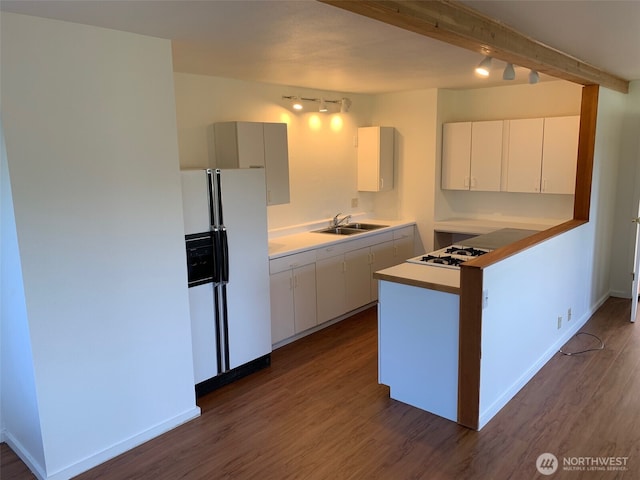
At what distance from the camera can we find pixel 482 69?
9.86ft

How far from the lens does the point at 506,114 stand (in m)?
5.26

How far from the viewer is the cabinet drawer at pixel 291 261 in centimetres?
398

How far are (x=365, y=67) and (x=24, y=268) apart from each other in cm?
273

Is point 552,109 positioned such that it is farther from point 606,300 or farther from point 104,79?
point 104,79

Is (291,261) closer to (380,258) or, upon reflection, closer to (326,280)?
(326,280)

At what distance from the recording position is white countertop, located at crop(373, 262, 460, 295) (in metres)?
2.89

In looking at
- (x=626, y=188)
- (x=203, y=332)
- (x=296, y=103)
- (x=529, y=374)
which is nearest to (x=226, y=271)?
(x=203, y=332)

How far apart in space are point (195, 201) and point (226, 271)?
55cm

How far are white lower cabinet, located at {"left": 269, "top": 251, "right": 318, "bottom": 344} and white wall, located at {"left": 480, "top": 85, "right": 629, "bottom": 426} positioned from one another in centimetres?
183

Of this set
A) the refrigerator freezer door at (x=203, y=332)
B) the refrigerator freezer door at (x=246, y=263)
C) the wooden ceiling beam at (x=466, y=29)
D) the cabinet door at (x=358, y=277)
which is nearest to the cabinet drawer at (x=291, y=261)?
the refrigerator freezer door at (x=246, y=263)

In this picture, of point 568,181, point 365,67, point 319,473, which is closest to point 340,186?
point 365,67

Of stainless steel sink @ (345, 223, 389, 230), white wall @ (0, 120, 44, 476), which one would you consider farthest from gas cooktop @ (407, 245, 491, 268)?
white wall @ (0, 120, 44, 476)

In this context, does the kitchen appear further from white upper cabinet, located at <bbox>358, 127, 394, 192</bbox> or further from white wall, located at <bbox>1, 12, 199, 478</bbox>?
white upper cabinet, located at <bbox>358, 127, 394, 192</bbox>

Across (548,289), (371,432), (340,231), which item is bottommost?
(371,432)
